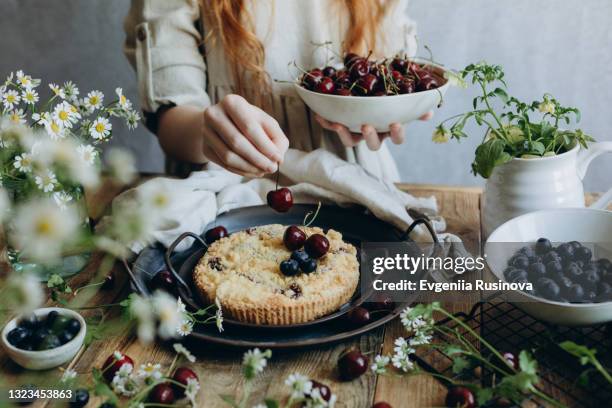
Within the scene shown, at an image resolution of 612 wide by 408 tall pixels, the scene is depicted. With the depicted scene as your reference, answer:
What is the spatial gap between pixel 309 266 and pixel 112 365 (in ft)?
1.12

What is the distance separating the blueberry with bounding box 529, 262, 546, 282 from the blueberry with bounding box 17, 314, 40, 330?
2.46ft

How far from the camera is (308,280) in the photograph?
3.36 feet

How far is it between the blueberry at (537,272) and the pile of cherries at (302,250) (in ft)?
1.11

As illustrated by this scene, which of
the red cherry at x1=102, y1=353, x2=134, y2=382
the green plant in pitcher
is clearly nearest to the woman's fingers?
the green plant in pitcher

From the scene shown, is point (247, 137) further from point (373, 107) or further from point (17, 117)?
point (17, 117)

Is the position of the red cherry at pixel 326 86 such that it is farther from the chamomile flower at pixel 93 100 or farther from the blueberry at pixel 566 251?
the blueberry at pixel 566 251

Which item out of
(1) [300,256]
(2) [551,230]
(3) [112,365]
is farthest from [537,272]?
(3) [112,365]

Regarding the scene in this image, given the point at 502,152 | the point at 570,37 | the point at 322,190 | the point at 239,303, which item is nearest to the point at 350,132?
the point at 322,190

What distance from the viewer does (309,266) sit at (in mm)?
1040

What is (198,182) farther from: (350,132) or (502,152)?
(502,152)

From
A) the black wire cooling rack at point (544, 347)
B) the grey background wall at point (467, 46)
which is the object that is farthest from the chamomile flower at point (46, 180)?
the grey background wall at point (467, 46)

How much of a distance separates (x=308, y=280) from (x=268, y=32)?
31.2 inches

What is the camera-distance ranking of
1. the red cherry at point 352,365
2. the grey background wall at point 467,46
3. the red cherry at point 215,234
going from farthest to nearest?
the grey background wall at point 467,46 < the red cherry at point 215,234 < the red cherry at point 352,365

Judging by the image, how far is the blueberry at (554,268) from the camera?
96 centimetres
